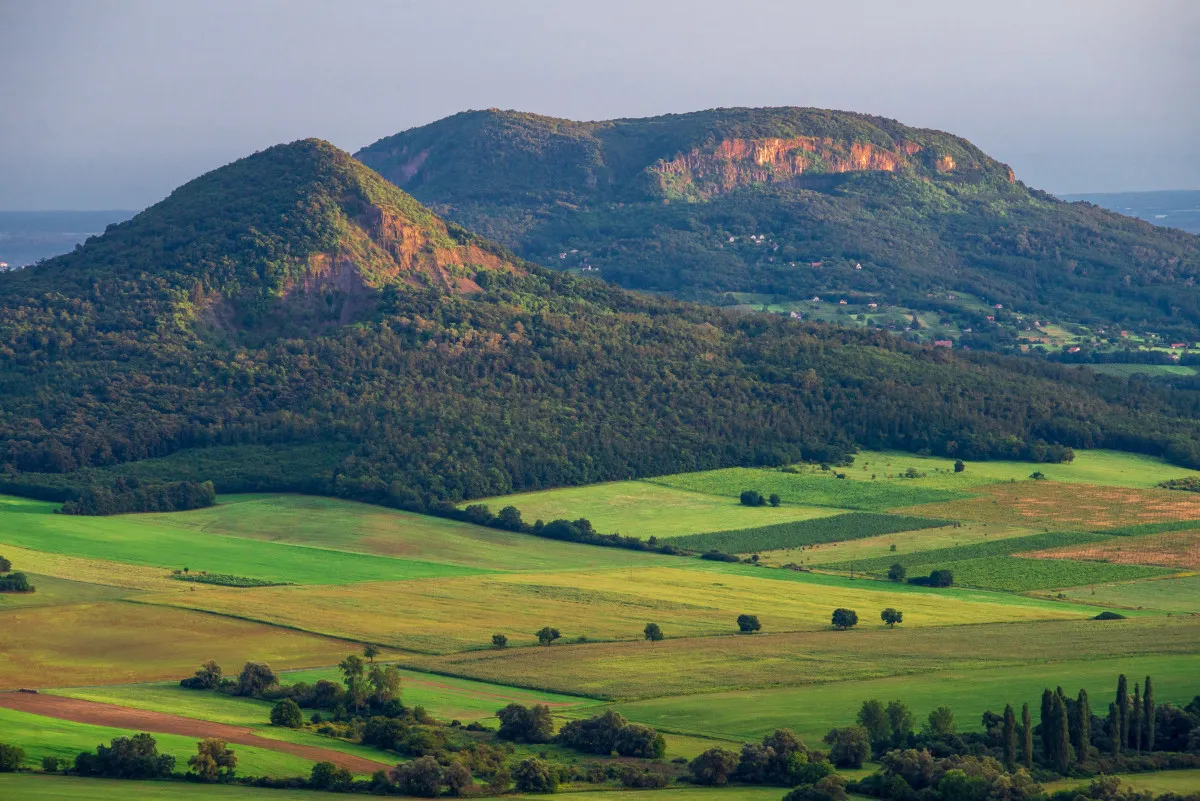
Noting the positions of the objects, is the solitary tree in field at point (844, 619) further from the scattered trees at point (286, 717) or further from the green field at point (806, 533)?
the scattered trees at point (286, 717)

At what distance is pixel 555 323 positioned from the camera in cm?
18375

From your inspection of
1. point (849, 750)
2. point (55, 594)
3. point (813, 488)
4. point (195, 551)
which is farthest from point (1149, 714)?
point (813, 488)

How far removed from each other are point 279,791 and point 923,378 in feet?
391

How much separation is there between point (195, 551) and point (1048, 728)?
67.4m

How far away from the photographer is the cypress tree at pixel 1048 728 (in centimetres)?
7219

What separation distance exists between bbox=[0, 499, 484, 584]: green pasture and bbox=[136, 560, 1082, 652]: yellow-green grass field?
4.22m

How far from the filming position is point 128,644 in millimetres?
93188

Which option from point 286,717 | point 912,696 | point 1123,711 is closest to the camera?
point 1123,711

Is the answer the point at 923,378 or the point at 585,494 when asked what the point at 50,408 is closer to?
the point at 585,494

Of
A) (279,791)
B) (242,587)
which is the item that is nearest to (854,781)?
(279,791)

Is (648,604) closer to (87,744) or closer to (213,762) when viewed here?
(213,762)

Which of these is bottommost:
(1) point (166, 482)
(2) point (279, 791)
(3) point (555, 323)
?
(2) point (279, 791)

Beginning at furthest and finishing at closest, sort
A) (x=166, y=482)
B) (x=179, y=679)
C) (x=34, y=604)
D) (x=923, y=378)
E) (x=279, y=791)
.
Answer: (x=923, y=378) → (x=166, y=482) → (x=34, y=604) → (x=179, y=679) → (x=279, y=791)

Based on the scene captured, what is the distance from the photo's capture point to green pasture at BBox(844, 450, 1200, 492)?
148125mm
